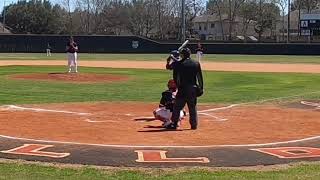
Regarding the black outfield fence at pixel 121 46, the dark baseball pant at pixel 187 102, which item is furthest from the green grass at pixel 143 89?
the black outfield fence at pixel 121 46

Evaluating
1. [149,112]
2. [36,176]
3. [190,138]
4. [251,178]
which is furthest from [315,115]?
[36,176]

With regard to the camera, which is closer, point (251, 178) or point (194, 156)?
point (251, 178)

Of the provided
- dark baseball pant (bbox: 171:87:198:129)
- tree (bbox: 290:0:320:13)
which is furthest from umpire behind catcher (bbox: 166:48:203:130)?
tree (bbox: 290:0:320:13)

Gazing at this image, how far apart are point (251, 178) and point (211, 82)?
20643 millimetres

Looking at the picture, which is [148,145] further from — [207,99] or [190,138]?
[207,99]

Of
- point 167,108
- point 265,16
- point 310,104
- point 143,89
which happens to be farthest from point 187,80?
point 265,16

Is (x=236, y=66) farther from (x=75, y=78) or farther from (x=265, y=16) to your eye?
(x=265, y=16)

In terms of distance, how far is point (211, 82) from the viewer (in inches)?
1121

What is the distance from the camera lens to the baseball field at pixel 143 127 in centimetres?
840

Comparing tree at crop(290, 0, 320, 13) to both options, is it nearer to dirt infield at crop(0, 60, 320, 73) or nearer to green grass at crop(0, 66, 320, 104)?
dirt infield at crop(0, 60, 320, 73)

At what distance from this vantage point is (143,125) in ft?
43.9

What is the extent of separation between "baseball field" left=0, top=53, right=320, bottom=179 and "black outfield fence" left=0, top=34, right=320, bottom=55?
156 feet

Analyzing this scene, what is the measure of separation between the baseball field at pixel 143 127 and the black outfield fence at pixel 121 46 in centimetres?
4756

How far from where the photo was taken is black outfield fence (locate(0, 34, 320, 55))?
73125mm
